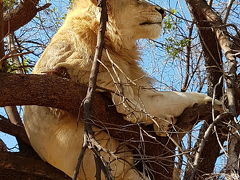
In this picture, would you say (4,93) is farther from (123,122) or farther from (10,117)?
(10,117)

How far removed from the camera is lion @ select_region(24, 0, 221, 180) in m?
5.24

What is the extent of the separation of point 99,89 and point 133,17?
1.10 m

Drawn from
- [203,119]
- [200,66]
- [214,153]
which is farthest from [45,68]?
[200,66]

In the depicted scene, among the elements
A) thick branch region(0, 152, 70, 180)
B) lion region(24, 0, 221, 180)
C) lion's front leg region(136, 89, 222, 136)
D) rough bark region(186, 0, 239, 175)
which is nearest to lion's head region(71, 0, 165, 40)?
lion region(24, 0, 221, 180)

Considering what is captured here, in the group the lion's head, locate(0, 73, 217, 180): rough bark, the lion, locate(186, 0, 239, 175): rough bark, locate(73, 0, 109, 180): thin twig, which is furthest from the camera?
the lion's head

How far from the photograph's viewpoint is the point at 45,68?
539cm

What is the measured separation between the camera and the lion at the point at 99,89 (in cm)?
524

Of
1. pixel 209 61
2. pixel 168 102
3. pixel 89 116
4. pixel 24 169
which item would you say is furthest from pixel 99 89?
pixel 209 61

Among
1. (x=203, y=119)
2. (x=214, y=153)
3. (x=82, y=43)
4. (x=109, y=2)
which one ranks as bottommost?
(x=214, y=153)

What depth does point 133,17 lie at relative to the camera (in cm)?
588

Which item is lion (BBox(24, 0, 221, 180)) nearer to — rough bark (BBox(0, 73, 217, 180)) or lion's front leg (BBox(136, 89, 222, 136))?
lion's front leg (BBox(136, 89, 222, 136))

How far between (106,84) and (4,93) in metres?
1.02

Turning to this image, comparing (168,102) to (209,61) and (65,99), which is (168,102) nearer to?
(65,99)

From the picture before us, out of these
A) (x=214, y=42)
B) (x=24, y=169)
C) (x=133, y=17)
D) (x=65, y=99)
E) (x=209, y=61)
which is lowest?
(x=24, y=169)
